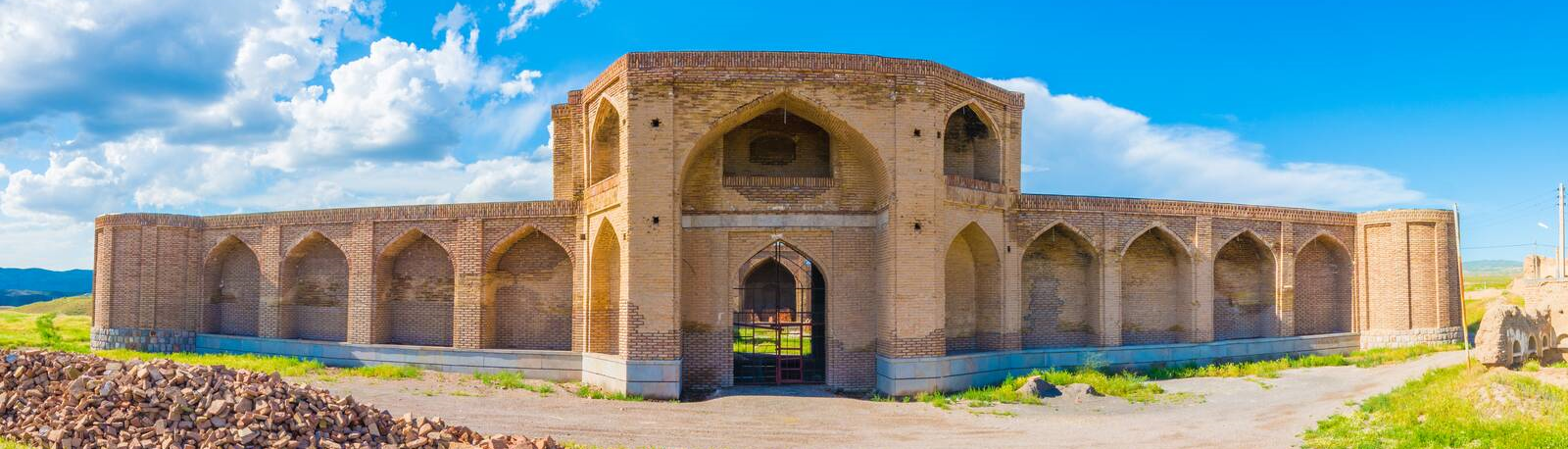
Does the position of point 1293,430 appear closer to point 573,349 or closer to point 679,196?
point 679,196

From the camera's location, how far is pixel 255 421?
979cm

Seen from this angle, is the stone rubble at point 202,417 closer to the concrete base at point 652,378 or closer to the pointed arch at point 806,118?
the concrete base at point 652,378

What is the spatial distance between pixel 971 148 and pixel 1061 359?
4.75 m

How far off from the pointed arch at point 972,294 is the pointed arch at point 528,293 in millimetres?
7864

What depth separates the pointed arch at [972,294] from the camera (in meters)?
18.0

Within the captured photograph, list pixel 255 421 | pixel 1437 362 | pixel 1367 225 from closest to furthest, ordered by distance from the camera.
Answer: pixel 255 421 → pixel 1437 362 → pixel 1367 225

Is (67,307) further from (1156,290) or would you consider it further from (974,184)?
(1156,290)

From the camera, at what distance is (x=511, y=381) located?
17.0 metres

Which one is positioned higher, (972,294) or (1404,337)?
(972,294)

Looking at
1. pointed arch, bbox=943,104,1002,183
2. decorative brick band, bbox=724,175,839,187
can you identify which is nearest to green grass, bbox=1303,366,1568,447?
pointed arch, bbox=943,104,1002,183

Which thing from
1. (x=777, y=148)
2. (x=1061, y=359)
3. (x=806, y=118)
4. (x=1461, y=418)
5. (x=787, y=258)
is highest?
(x=806, y=118)

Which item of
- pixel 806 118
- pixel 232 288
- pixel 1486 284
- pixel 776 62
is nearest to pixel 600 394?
pixel 806 118

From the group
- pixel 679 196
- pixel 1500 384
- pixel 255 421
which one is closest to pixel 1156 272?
pixel 1500 384

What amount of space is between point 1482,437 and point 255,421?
46.7ft
